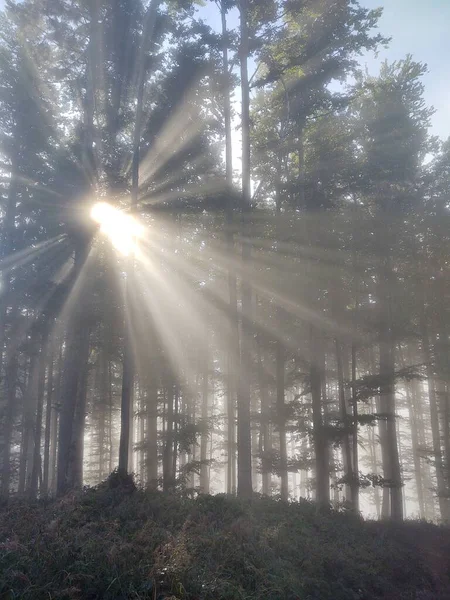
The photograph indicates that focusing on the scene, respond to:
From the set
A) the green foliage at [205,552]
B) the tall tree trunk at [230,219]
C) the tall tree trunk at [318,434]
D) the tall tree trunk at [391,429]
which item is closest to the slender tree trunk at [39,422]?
the tall tree trunk at [230,219]

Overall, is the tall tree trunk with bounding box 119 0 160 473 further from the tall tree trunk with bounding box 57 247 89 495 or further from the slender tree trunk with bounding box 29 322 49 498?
the slender tree trunk with bounding box 29 322 49 498

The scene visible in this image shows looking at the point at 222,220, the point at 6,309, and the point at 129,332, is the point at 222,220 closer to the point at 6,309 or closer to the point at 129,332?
the point at 129,332

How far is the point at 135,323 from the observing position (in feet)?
64.8

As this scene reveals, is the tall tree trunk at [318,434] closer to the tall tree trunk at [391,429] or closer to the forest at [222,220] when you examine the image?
the forest at [222,220]

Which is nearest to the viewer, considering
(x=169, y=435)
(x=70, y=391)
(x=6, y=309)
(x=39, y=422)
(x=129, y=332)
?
(x=129, y=332)

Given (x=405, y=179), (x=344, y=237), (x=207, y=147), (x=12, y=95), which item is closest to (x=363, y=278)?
(x=344, y=237)

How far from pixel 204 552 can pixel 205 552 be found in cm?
2

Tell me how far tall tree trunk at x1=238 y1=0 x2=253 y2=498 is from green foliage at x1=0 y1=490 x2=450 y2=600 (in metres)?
1.25

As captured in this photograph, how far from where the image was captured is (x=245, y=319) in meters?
17.1

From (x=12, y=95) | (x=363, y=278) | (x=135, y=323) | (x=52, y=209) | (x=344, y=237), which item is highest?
(x=12, y=95)

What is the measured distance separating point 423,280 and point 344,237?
177 inches

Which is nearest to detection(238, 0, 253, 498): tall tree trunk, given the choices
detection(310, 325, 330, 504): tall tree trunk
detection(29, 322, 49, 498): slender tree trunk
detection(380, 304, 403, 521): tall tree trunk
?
detection(310, 325, 330, 504): tall tree trunk

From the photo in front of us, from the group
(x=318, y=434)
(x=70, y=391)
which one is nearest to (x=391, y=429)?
(x=318, y=434)

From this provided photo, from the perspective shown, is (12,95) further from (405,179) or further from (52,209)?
(405,179)
